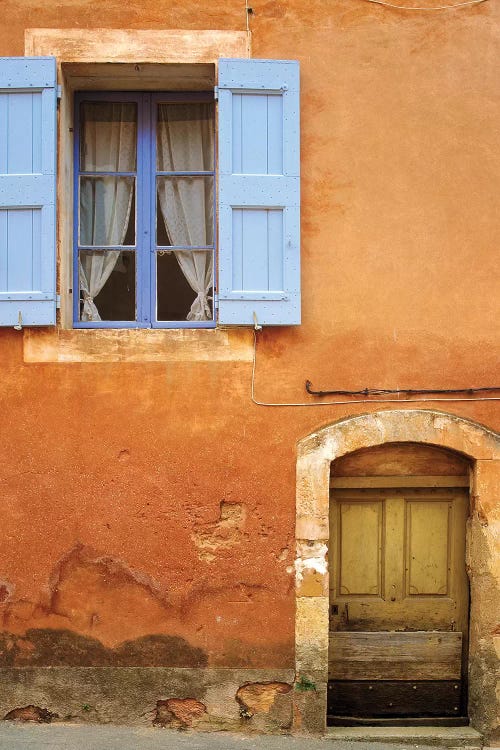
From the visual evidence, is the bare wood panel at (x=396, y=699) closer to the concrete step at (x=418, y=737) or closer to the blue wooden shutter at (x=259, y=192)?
the concrete step at (x=418, y=737)

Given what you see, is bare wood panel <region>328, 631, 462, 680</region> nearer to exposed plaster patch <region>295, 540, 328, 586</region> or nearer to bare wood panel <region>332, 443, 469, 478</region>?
exposed plaster patch <region>295, 540, 328, 586</region>

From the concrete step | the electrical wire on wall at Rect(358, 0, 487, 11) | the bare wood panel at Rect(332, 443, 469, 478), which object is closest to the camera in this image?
the concrete step

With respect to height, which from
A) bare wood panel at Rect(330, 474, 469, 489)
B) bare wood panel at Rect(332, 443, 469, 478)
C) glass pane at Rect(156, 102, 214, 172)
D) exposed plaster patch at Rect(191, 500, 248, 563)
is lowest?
exposed plaster patch at Rect(191, 500, 248, 563)

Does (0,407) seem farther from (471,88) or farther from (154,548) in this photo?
(471,88)

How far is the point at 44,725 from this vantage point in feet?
14.9

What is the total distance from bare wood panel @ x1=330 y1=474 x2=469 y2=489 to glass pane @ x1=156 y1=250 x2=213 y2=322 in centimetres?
133

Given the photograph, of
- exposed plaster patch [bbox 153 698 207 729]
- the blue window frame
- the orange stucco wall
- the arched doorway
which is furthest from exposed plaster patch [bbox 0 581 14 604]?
the arched doorway

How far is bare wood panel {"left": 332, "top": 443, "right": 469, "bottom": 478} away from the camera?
4.79 m

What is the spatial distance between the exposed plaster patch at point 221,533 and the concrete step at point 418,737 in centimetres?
127

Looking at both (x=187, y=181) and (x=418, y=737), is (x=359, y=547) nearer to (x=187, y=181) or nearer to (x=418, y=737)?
(x=418, y=737)

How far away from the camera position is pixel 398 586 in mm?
4852

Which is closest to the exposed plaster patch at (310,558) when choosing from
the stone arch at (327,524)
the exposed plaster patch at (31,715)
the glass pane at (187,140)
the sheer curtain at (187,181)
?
the stone arch at (327,524)

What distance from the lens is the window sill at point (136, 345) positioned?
4582 mm

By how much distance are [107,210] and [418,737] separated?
3.73 metres
